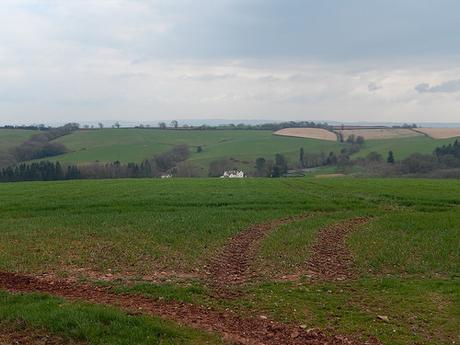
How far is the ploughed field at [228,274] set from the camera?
378 inches

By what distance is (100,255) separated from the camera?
1608cm

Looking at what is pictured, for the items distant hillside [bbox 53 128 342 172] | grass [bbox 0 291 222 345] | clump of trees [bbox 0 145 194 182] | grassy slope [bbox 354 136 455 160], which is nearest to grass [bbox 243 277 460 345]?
grass [bbox 0 291 222 345]

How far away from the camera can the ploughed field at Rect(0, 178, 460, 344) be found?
9594 millimetres

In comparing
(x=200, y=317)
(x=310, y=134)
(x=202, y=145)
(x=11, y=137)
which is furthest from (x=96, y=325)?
(x=310, y=134)

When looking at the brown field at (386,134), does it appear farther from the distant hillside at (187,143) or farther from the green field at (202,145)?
the distant hillside at (187,143)

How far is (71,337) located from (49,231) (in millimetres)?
12261

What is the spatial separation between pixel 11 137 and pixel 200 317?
125257 millimetres

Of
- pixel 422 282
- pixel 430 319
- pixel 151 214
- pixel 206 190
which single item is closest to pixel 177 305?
pixel 430 319

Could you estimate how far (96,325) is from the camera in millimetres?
9305

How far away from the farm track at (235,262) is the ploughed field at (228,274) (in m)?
0.06

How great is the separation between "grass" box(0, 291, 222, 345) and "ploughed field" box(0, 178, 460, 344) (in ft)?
0.09

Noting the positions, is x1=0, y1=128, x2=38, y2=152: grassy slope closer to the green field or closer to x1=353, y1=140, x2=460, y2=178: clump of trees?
the green field

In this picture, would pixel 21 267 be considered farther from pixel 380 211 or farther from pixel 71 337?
pixel 380 211

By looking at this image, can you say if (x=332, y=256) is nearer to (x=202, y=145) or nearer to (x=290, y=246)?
(x=290, y=246)
